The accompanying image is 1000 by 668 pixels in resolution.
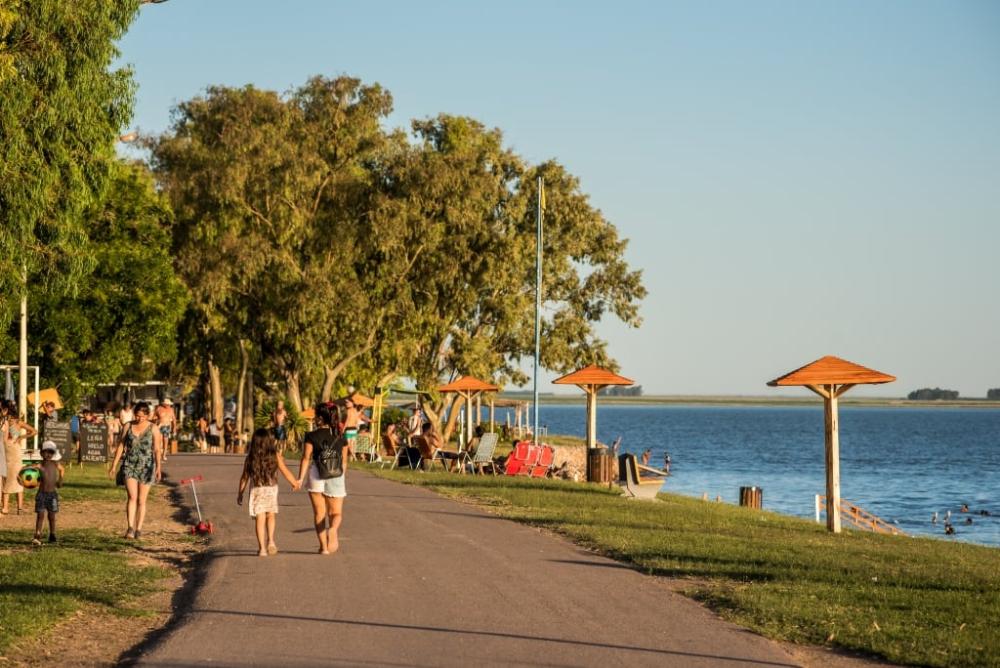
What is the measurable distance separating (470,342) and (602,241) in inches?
365

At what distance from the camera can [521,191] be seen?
57250 mm

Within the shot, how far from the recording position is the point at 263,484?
51.4 ft

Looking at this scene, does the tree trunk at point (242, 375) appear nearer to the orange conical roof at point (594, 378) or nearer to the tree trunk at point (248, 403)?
the tree trunk at point (248, 403)

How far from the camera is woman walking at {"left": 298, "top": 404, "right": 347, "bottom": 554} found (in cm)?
1569

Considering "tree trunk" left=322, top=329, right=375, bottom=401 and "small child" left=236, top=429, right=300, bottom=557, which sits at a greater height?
"tree trunk" left=322, top=329, right=375, bottom=401

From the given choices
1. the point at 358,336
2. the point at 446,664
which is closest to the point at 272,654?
the point at 446,664

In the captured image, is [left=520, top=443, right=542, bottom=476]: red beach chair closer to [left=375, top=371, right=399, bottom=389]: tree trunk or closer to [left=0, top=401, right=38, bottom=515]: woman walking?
[left=0, top=401, right=38, bottom=515]: woman walking

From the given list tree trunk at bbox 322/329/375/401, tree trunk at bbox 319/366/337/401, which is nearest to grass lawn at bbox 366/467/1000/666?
tree trunk at bbox 322/329/375/401

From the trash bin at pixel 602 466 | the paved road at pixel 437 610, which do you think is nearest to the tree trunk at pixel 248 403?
the trash bin at pixel 602 466

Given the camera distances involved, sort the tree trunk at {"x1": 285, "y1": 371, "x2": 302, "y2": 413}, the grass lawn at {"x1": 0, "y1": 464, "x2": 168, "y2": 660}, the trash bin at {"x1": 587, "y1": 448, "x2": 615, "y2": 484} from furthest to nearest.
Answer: the tree trunk at {"x1": 285, "y1": 371, "x2": 302, "y2": 413}, the trash bin at {"x1": 587, "y1": 448, "x2": 615, "y2": 484}, the grass lawn at {"x1": 0, "y1": 464, "x2": 168, "y2": 660}

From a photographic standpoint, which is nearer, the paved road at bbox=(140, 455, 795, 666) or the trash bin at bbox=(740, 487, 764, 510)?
the paved road at bbox=(140, 455, 795, 666)

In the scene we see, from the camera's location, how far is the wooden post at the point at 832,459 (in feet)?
68.9

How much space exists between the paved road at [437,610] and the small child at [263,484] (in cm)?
27

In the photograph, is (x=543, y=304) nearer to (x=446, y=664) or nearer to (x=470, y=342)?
(x=470, y=342)
